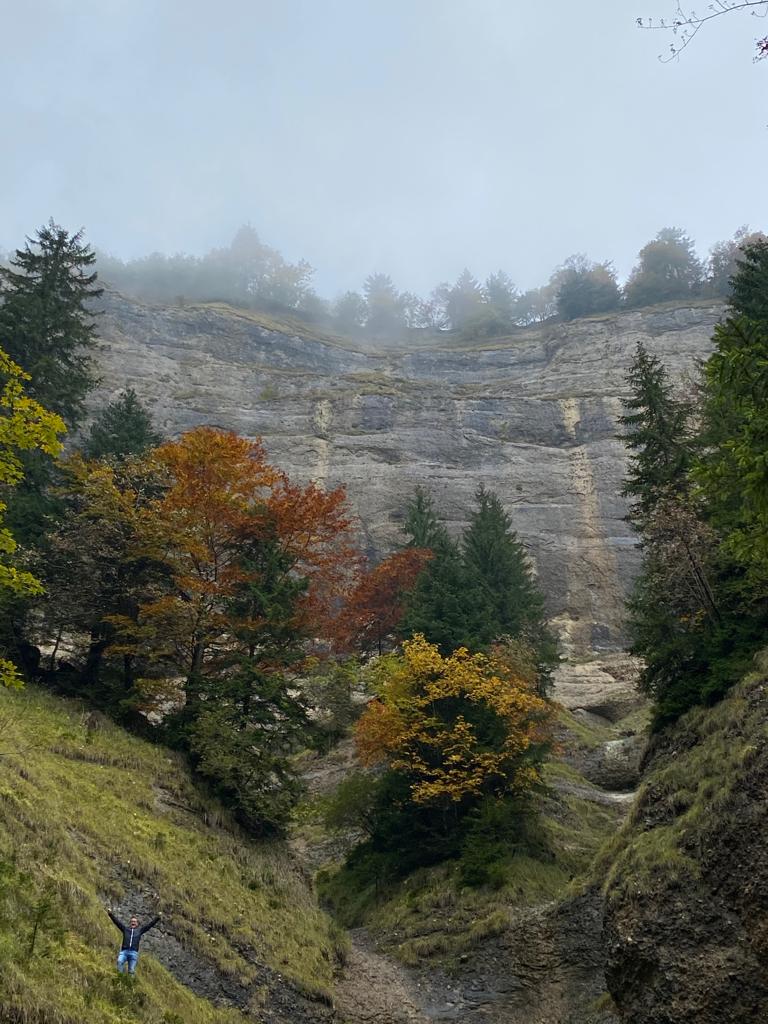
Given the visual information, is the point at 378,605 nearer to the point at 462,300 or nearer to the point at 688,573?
the point at 688,573

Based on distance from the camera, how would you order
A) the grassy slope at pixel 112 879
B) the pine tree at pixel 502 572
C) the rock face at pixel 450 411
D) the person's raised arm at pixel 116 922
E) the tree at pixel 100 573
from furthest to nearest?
the rock face at pixel 450 411
the pine tree at pixel 502 572
the tree at pixel 100 573
the person's raised arm at pixel 116 922
the grassy slope at pixel 112 879

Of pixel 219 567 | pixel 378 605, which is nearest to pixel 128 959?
pixel 219 567

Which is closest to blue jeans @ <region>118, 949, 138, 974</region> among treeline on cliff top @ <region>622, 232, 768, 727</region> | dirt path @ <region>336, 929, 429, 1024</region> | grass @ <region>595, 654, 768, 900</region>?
dirt path @ <region>336, 929, 429, 1024</region>

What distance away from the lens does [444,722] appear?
2147cm

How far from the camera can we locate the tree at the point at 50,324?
2792 cm

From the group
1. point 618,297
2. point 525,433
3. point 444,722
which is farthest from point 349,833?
point 618,297

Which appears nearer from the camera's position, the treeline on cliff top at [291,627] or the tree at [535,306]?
the treeline on cliff top at [291,627]

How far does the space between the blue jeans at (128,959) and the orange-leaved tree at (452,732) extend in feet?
37.9

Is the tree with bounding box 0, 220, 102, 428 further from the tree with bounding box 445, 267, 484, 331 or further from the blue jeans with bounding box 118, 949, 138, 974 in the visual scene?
the tree with bounding box 445, 267, 484, 331

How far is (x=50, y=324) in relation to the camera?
29.3m

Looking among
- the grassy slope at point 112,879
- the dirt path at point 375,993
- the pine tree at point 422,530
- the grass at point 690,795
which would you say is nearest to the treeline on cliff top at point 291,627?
the grass at point 690,795

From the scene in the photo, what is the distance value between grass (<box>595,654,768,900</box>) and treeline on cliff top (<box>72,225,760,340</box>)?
67.2 m

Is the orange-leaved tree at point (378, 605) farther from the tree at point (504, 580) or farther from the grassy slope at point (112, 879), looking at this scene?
the grassy slope at point (112, 879)

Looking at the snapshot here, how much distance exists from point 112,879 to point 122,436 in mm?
20586
